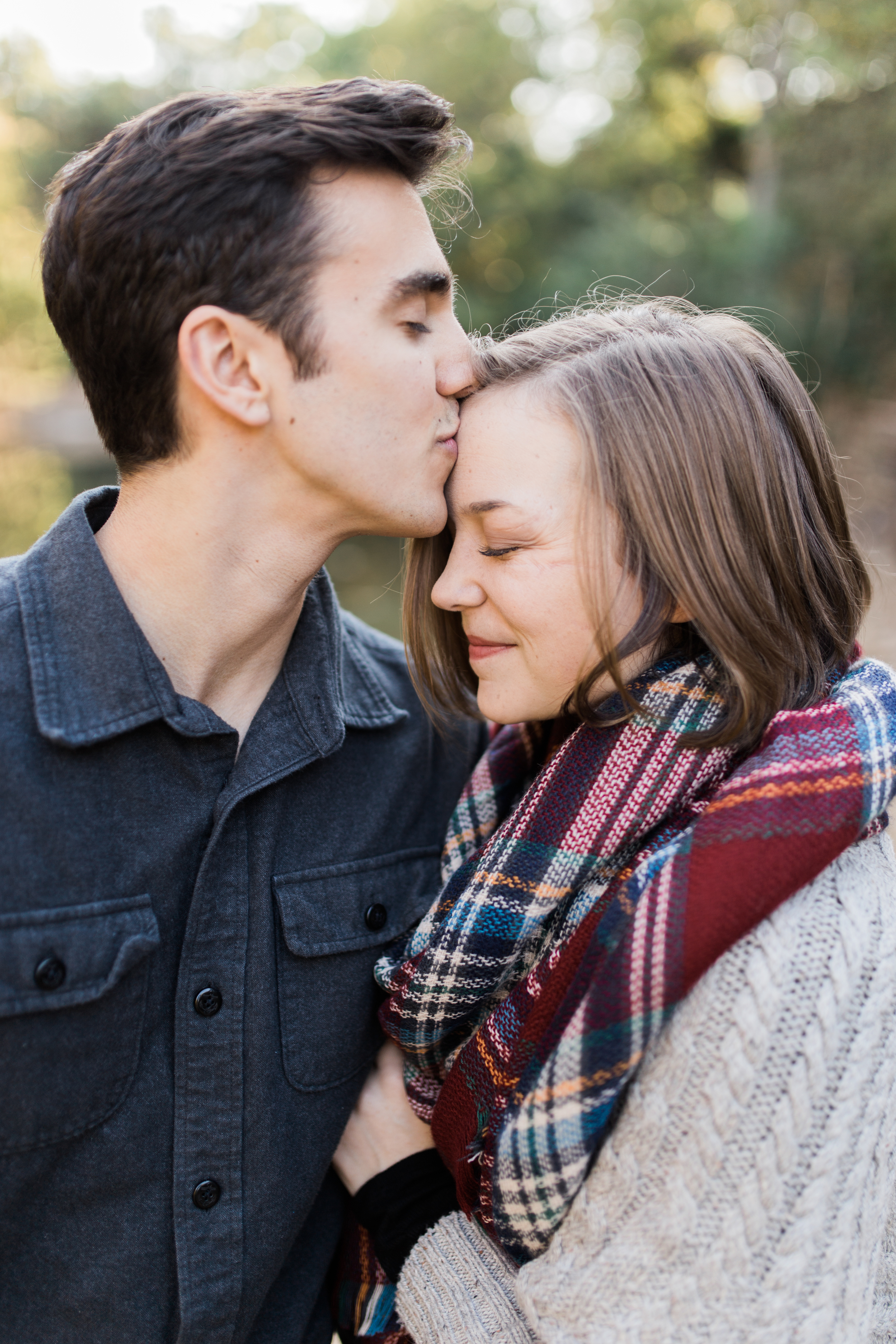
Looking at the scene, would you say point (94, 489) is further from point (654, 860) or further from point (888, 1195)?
point (888, 1195)

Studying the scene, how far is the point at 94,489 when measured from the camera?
1.91 meters

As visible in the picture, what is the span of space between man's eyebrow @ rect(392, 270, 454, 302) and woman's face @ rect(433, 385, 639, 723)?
0.22 m

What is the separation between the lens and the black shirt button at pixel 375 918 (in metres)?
1.94

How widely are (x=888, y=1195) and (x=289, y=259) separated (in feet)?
6.01

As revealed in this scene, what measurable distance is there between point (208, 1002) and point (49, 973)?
0.28m

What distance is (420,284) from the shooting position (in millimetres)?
1844

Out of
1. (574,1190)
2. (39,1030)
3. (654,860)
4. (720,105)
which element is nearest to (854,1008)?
(654,860)

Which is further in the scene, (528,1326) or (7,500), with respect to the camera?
(7,500)

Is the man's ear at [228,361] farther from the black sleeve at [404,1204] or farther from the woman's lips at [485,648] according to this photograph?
the black sleeve at [404,1204]

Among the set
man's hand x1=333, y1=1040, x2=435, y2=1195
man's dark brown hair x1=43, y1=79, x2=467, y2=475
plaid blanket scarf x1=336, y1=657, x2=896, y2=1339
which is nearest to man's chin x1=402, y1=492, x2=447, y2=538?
man's dark brown hair x1=43, y1=79, x2=467, y2=475

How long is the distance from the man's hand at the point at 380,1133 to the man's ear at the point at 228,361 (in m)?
1.30

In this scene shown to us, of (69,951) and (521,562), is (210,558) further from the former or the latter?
(69,951)

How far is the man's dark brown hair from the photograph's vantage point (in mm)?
1727

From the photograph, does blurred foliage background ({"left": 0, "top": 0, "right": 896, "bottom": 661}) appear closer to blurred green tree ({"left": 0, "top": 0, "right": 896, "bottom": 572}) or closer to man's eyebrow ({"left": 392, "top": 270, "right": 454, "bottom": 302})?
blurred green tree ({"left": 0, "top": 0, "right": 896, "bottom": 572})
